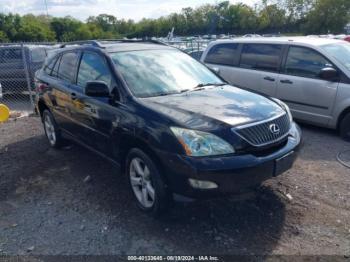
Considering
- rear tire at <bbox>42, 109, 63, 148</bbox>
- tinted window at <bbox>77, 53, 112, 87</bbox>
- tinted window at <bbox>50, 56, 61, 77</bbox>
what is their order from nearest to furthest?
tinted window at <bbox>77, 53, 112, 87</bbox> → tinted window at <bbox>50, 56, 61, 77</bbox> → rear tire at <bbox>42, 109, 63, 148</bbox>

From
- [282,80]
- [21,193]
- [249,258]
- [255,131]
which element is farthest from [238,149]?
[282,80]

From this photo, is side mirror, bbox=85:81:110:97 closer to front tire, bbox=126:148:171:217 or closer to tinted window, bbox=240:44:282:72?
front tire, bbox=126:148:171:217

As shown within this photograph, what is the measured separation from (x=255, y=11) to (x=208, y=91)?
85529mm

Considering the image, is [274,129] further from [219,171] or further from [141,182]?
[141,182]

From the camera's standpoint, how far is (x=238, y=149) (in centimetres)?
309

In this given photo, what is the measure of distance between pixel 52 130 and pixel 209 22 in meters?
96.8

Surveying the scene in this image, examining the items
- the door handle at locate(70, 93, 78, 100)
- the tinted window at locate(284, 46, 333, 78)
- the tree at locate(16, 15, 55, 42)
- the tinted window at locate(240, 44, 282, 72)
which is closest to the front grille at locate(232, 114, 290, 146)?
the door handle at locate(70, 93, 78, 100)

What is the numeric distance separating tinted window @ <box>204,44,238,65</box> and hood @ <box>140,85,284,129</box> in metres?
3.52

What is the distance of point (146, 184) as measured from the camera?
358 cm

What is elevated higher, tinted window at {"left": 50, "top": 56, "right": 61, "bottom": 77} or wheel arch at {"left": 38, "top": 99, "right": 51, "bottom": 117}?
tinted window at {"left": 50, "top": 56, "right": 61, "bottom": 77}

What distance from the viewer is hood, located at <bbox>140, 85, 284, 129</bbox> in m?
3.23

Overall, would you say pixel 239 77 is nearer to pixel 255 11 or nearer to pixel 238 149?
pixel 238 149

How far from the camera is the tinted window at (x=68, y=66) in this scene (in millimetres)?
4891

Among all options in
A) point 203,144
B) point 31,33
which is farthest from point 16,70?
point 31,33
